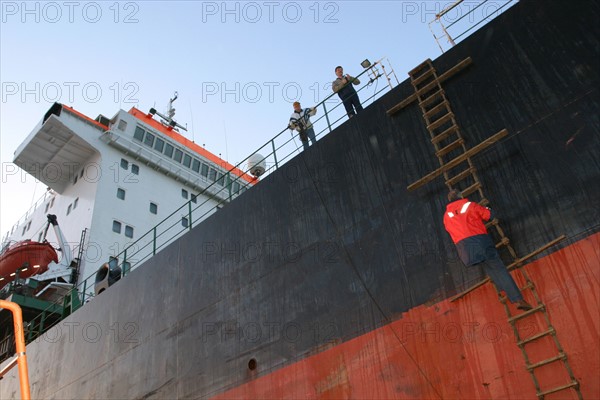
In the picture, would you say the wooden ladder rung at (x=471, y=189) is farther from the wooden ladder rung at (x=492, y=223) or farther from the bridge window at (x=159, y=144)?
the bridge window at (x=159, y=144)

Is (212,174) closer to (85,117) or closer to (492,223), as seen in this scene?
(85,117)

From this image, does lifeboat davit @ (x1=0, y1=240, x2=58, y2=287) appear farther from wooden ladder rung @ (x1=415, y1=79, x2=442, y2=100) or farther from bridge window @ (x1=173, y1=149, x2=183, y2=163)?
wooden ladder rung @ (x1=415, y1=79, x2=442, y2=100)

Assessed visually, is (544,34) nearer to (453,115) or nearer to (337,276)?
(453,115)

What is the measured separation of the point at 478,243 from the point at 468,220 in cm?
23

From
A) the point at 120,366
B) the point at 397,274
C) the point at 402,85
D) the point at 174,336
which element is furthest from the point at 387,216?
the point at 120,366

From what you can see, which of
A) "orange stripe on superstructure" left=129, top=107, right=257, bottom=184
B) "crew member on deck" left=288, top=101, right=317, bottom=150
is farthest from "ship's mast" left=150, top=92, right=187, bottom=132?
"crew member on deck" left=288, top=101, right=317, bottom=150

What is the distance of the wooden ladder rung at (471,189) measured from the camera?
5.47 meters

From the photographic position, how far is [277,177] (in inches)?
331

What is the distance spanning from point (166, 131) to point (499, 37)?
19.1 meters

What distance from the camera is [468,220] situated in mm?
4910

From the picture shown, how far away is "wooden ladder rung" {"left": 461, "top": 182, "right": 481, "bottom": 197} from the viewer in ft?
18.0

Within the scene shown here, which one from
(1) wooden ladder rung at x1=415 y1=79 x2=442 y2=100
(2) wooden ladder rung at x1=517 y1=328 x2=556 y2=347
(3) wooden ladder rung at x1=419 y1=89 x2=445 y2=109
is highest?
(1) wooden ladder rung at x1=415 y1=79 x2=442 y2=100

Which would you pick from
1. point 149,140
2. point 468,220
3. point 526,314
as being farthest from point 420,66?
point 149,140

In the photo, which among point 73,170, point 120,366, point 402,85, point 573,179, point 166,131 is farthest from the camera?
point 166,131
